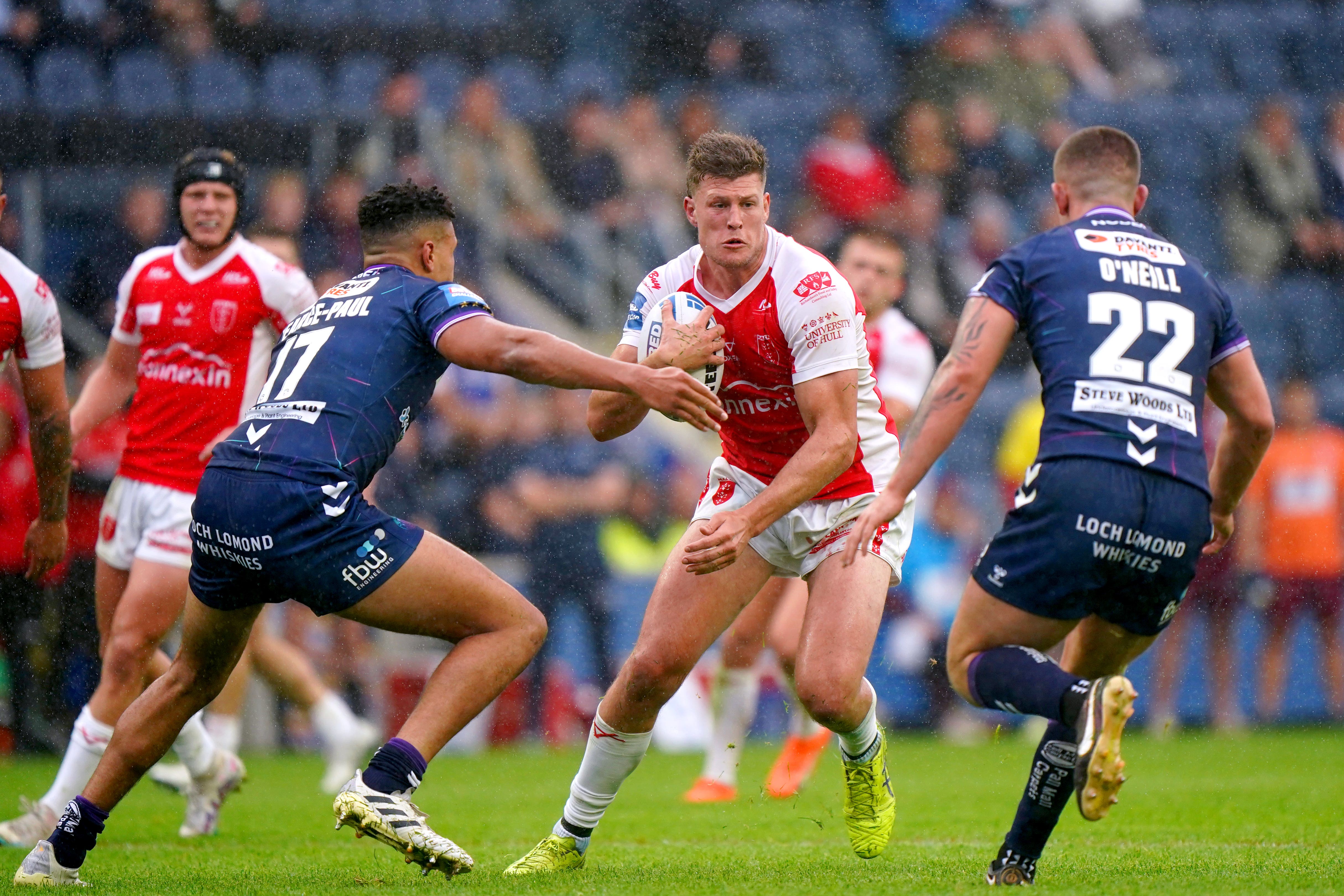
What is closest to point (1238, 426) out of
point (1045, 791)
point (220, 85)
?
point (1045, 791)

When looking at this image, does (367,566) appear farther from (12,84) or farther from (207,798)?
(12,84)

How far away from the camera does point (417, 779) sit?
4723 mm

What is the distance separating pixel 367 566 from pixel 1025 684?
209 centimetres

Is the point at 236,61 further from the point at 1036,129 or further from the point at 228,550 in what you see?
the point at 228,550

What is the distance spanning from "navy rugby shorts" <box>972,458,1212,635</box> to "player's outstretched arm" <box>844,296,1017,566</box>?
32 cm

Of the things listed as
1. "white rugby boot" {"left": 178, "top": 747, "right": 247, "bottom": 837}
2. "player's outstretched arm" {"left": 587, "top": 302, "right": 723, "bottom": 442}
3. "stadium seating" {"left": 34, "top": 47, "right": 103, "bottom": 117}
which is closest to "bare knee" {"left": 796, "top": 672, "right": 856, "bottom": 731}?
"player's outstretched arm" {"left": 587, "top": 302, "right": 723, "bottom": 442}

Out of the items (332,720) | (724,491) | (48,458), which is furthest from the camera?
(332,720)

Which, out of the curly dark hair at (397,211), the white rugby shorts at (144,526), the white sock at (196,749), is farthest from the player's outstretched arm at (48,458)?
the curly dark hair at (397,211)

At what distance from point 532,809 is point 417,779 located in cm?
330

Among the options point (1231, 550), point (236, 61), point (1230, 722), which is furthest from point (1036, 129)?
point (236, 61)

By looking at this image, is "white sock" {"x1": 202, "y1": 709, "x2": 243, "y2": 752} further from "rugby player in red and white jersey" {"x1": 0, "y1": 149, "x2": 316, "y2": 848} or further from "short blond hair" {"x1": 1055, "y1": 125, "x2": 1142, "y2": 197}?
"short blond hair" {"x1": 1055, "y1": 125, "x2": 1142, "y2": 197}

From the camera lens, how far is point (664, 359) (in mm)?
4863

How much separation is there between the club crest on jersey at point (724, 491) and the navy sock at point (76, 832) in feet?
8.12

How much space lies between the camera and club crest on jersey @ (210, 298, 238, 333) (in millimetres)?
6887
